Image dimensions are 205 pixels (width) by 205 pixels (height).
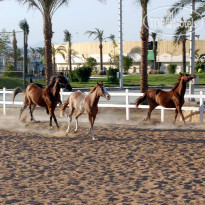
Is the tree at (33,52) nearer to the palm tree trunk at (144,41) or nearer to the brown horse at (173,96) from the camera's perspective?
the palm tree trunk at (144,41)

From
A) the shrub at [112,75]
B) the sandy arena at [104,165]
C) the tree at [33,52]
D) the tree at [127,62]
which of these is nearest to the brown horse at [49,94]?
the sandy arena at [104,165]

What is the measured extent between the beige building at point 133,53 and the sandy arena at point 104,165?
71.0m

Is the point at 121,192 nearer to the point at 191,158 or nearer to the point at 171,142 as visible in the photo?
the point at 191,158

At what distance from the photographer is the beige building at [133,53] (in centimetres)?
8844

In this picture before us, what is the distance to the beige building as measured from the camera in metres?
88.4

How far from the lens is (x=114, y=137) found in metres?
14.2

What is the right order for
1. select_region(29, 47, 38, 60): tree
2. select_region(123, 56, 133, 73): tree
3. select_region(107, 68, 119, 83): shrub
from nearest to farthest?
1. select_region(107, 68, 119, 83): shrub
2. select_region(123, 56, 133, 73): tree
3. select_region(29, 47, 38, 60): tree

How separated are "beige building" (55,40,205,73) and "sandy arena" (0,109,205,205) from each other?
7103 cm

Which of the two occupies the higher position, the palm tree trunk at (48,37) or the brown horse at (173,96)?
the palm tree trunk at (48,37)

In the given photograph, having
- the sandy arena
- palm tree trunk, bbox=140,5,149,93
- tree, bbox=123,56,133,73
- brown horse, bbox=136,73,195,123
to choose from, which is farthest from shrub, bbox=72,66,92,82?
the sandy arena

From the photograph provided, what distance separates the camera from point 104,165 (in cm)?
1012

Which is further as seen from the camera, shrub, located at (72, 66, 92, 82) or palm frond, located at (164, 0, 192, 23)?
shrub, located at (72, 66, 92, 82)

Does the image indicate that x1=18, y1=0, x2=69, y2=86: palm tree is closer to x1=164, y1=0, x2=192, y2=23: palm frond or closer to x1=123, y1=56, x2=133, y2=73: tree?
x1=164, y1=0, x2=192, y2=23: palm frond

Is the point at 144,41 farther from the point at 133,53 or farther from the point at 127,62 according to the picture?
the point at 133,53
